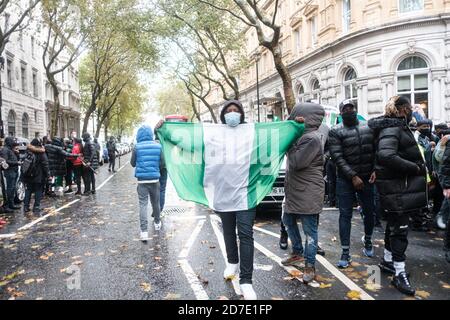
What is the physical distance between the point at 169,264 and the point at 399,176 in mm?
3183

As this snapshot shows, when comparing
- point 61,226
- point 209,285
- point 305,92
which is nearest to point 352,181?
point 209,285

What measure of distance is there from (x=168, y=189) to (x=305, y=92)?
15721 millimetres

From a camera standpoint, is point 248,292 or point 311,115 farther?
point 311,115

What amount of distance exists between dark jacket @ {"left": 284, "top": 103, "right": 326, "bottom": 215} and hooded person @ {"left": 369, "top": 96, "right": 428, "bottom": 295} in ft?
2.23

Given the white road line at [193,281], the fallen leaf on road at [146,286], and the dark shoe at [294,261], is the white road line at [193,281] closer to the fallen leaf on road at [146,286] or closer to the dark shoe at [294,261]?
the fallen leaf on road at [146,286]

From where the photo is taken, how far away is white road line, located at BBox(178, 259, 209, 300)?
14.1 feet

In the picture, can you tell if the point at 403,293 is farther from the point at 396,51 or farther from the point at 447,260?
the point at 396,51

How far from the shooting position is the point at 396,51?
759 inches

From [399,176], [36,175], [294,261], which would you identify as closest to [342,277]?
[294,261]

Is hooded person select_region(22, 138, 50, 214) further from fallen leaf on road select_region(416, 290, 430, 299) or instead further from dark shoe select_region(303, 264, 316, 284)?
fallen leaf on road select_region(416, 290, 430, 299)

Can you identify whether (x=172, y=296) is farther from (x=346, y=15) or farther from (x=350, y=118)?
(x=346, y=15)

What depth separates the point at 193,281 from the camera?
15.7 ft

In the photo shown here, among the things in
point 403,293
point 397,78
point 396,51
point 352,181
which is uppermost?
point 396,51

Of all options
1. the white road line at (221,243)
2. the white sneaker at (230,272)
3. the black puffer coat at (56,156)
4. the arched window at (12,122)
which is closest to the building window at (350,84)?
the black puffer coat at (56,156)
